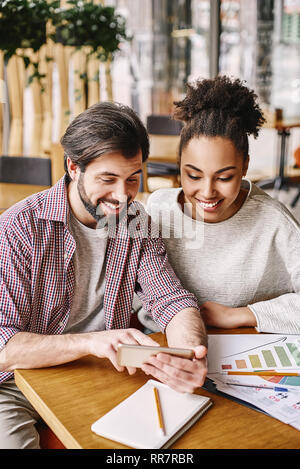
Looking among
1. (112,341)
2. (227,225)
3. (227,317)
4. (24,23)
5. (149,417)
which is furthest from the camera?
(24,23)

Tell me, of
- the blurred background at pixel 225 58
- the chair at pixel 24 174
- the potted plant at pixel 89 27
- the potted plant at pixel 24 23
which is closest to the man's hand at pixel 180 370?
the chair at pixel 24 174

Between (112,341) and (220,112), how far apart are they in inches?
31.1

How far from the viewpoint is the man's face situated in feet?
4.58

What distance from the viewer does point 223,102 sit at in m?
1.59

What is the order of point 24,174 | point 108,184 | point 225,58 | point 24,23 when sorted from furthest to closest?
point 225,58 → point 24,23 → point 24,174 → point 108,184

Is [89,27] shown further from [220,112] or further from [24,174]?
[220,112]

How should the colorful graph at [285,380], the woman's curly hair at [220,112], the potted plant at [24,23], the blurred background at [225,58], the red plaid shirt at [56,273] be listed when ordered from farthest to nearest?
the blurred background at [225,58] < the potted plant at [24,23] < the woman's curly hair at [220,112] < the red plaid shirt at [56,273] < the colorful graph at [285,380]

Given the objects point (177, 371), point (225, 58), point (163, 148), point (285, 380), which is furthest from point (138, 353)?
point (225, 58)

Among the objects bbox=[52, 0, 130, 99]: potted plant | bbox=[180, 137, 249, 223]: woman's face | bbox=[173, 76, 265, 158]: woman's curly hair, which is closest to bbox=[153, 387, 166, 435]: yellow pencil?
bbox=[180, 137, 249, 223]: woman's face

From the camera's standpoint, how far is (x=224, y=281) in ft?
5.52

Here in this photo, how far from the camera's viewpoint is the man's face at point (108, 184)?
1.39 metres

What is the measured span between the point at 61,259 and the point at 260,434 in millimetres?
732

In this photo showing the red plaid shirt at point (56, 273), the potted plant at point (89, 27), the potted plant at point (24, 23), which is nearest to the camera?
the red plaid shirt at point (56, 273)

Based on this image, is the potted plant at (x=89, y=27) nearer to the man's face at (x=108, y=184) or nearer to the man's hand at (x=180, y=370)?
the man's face at (x=108, y=184)
